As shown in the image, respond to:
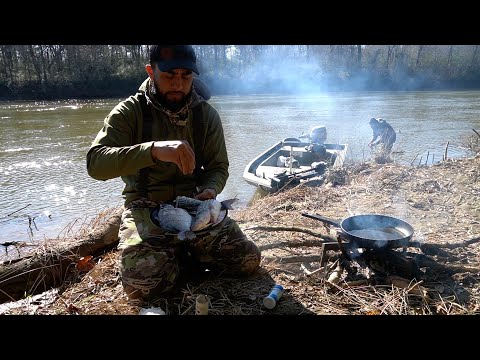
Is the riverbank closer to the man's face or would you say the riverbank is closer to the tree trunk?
the tree trunk

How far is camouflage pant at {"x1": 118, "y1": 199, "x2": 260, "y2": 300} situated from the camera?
A: 281 centimetres

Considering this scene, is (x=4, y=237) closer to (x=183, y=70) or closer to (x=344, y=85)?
(x=183, y=70)

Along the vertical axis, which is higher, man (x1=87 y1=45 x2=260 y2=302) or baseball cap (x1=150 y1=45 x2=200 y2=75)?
baseball cap (x1=150 y1=45 x2=200 y2=75)

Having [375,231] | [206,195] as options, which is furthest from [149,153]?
[375,231]

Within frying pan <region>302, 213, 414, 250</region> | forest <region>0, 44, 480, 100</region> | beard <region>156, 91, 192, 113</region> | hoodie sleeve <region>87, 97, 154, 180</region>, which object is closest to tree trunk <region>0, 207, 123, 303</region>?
hoodie sleeve <region>87, 97, 154, 180</region>

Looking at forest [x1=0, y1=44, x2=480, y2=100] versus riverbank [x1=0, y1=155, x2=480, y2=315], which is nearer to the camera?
riverbank [x1=0, y1=155, x2=480, y2=315]

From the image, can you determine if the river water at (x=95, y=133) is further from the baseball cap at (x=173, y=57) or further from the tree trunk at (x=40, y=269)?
the baseball cap at (x=173, y=57)

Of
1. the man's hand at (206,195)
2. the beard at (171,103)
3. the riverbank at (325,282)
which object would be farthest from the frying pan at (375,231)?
the beard at (171,103)

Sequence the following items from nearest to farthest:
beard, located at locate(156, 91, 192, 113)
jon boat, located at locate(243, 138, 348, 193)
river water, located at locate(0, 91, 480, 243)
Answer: beard, located at locate(156, 91, 192, 113), jon boat, located at locate(243, 138, 348, 193), river water, located at locate(0, 91, 480, 243)

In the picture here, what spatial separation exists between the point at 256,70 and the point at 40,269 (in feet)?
124

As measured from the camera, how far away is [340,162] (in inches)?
379

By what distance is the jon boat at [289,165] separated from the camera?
8406 millimetres

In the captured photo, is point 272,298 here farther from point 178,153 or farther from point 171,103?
point 171,103
